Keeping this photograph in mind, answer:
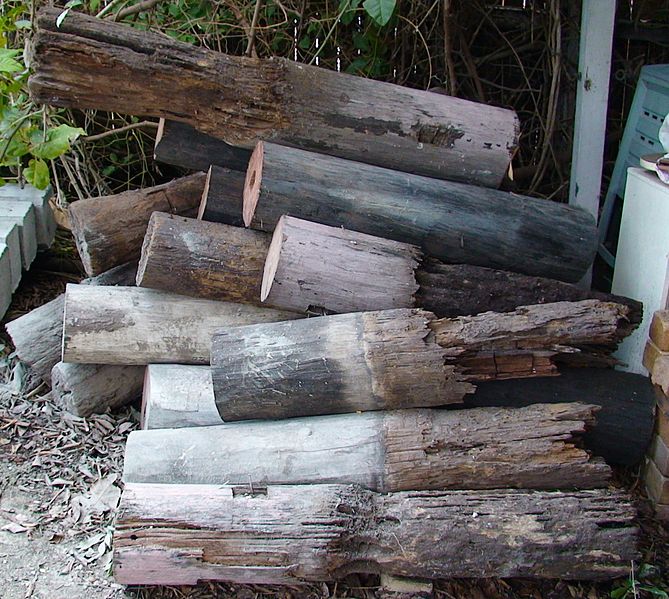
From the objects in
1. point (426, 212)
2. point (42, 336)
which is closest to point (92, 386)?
point (42, 336)

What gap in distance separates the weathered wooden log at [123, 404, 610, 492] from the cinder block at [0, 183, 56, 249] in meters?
2.03

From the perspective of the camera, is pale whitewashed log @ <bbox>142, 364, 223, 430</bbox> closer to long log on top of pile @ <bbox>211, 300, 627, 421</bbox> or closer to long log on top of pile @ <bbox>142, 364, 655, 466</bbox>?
long log on top of pile @ <bbox>142, 364, 655, 466</bbox>

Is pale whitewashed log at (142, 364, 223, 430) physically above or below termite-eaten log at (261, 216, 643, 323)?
below

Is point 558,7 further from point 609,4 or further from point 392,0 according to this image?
point 392,0

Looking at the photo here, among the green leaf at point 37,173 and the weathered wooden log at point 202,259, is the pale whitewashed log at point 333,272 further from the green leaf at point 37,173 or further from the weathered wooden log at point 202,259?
the green leaf at point 37,173

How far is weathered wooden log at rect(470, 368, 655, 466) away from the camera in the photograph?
9.14 feet

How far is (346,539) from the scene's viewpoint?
7.65 feet

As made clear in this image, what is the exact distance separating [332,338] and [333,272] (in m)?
0.26

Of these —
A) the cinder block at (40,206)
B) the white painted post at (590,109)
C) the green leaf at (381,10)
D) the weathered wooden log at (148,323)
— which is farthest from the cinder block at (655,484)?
the cinder block at (40,206)

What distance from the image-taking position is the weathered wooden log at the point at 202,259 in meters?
3.01

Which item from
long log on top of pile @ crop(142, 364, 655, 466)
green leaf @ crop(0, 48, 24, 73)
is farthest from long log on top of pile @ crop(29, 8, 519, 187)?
long log on top of pile @ crop(142, 364, 655, 466)

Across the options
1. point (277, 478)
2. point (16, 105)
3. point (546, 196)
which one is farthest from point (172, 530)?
point (546, 196)

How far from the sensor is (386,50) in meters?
4.06

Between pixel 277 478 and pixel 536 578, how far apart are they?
2.81 feet
